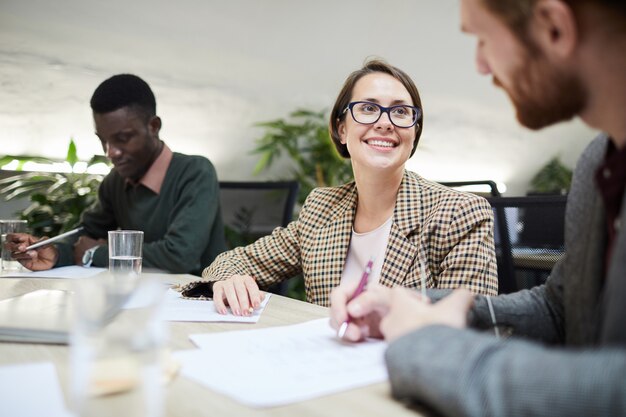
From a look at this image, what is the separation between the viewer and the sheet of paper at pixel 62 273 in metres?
1.69

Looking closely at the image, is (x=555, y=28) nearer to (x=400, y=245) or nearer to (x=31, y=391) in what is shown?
(x=31, y=391)

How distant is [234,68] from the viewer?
3.82 meters

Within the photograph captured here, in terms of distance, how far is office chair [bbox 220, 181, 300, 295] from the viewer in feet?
7.70

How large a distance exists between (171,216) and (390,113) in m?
1.00

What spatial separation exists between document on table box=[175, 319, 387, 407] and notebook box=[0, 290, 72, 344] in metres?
0.21

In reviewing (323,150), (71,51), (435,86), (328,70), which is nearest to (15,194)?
(71,51)

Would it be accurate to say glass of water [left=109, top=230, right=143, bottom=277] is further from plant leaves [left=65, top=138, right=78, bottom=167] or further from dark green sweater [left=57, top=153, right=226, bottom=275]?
plant leaves [left=65, top=138, right=78, bottom=167]

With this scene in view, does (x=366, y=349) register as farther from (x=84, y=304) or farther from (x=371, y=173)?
(x=371, y=173)

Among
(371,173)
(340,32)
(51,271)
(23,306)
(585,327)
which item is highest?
(340,32)

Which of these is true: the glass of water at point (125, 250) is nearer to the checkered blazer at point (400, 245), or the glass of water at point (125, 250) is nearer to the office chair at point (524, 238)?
the checkered blazer at point (400, 245)

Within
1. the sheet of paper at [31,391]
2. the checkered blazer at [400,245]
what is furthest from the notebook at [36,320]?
the checkered blazer at [400,245]

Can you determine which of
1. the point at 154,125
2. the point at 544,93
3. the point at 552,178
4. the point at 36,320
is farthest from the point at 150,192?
the point at 552,178

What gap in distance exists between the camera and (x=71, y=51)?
10.7ft

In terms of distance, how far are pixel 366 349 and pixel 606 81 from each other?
1.63ft
